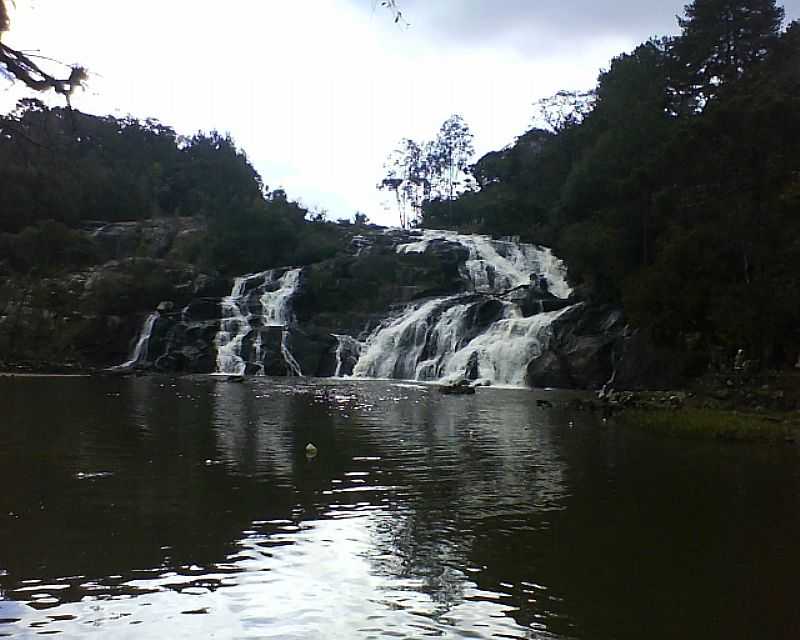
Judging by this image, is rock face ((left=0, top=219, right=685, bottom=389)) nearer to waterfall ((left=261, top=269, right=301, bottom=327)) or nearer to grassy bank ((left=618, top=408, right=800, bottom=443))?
waterfall ((left=261, top=269, right=301, bottom=327))

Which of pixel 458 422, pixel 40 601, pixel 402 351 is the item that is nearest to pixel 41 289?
pixel 402 351

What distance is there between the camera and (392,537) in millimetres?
7945

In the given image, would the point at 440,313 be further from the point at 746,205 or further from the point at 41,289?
the point at 41,289

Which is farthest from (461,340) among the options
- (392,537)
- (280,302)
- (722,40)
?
(392,537)

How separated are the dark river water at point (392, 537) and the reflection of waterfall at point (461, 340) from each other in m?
21.7

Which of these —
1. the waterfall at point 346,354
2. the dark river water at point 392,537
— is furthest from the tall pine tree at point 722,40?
the dark river water at point 392,537

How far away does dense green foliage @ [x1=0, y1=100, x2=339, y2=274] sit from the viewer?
61281 millimetres

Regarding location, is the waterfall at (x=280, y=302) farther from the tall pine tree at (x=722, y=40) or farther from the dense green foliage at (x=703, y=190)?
the tall pine tree at (x=722, y=40)

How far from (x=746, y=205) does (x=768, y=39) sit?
2253 cm

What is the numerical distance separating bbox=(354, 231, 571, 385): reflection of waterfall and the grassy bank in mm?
16253

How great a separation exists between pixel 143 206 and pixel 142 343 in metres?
37.7

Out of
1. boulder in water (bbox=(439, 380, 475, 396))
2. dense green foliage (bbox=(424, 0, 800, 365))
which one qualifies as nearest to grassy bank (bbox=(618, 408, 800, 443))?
dense green foliage (bbox=(424, 0, 800, 365))

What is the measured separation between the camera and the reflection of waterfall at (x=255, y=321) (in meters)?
45.2

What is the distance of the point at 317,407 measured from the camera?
23297 mm
